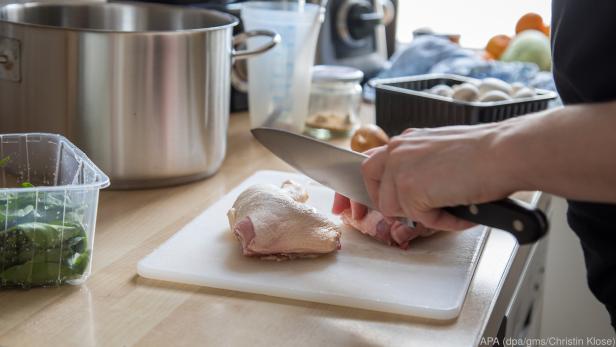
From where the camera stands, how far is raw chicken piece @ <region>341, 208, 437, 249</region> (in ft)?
3.14

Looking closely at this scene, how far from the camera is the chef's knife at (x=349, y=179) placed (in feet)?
2.37

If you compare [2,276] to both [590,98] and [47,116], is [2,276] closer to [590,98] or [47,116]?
[47,116]

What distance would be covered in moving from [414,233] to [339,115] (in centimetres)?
56

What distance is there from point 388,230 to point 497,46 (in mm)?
1164

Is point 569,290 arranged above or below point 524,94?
below

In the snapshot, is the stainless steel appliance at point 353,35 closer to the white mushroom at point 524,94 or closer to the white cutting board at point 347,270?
the white mushroom at point 524,94

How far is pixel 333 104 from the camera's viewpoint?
1.50m

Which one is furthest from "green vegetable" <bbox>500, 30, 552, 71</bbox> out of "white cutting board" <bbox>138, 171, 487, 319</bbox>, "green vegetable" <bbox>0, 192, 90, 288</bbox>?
"green vegetable" <bbox>0, 192, 90, 288</bbox>

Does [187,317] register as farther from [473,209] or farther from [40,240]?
[473,209]

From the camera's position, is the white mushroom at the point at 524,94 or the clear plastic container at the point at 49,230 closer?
the clear plastic container at the point at 49,230

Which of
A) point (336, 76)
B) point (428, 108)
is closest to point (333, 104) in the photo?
point (336, 76)

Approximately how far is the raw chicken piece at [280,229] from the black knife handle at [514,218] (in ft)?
0.70

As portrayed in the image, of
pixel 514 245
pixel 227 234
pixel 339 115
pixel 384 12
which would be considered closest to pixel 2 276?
pixel 227 234

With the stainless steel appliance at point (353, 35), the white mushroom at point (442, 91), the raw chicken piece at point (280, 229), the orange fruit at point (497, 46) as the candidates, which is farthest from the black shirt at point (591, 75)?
the orange fruit at point (497, 46)
